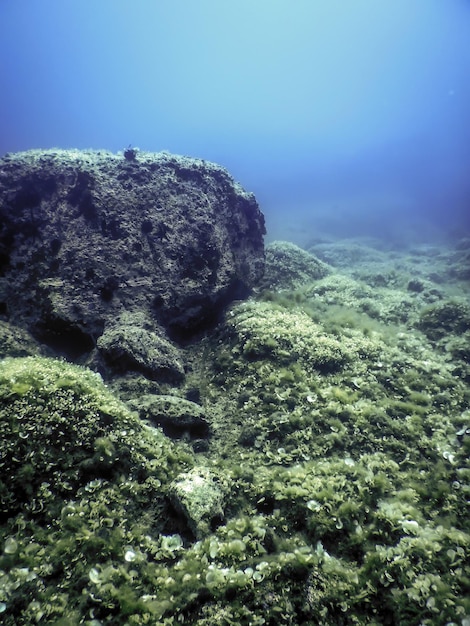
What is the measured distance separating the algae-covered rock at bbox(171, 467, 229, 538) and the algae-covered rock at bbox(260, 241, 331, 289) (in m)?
11.1

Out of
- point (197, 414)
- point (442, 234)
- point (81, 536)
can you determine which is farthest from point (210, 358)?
point (442, 234)

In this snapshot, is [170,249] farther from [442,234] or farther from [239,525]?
[442,234]

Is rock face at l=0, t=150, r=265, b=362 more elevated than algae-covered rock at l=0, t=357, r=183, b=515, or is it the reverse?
rock face at l=0, t=150, r=265, b=362

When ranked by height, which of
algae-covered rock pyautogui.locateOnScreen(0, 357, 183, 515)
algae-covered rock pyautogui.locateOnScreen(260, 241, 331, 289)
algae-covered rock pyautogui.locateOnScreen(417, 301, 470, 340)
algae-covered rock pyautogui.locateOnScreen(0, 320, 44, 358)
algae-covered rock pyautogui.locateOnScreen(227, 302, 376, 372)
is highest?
algae-covered rock pyautogui.locateOnScreen(260, 241, 331, 289)

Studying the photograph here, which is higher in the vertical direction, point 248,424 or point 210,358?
point 210,358

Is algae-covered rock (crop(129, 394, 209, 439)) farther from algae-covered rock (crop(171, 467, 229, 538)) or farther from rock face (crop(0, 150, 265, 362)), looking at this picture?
rock face (crop(0, 150, 265, 362))

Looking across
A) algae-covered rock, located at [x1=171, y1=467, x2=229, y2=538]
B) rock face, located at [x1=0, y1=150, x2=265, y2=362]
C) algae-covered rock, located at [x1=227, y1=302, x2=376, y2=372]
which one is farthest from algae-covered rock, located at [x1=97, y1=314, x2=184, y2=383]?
algae-covered rock, located at [x1=171, y1=467, x2=229, y2=538]

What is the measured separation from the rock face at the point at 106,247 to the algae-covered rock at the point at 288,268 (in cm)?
366

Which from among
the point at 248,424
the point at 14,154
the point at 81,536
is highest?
the point at 14,154

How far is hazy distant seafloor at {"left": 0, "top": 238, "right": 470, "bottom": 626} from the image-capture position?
4.88 metres

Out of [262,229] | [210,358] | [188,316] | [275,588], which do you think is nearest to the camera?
[275,588]

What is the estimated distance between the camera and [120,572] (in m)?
5.12

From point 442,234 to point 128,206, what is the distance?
171 ft

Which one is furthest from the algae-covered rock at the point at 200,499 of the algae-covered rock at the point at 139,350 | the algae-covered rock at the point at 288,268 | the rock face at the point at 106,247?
the algae-covered rock at the point at 288,268
